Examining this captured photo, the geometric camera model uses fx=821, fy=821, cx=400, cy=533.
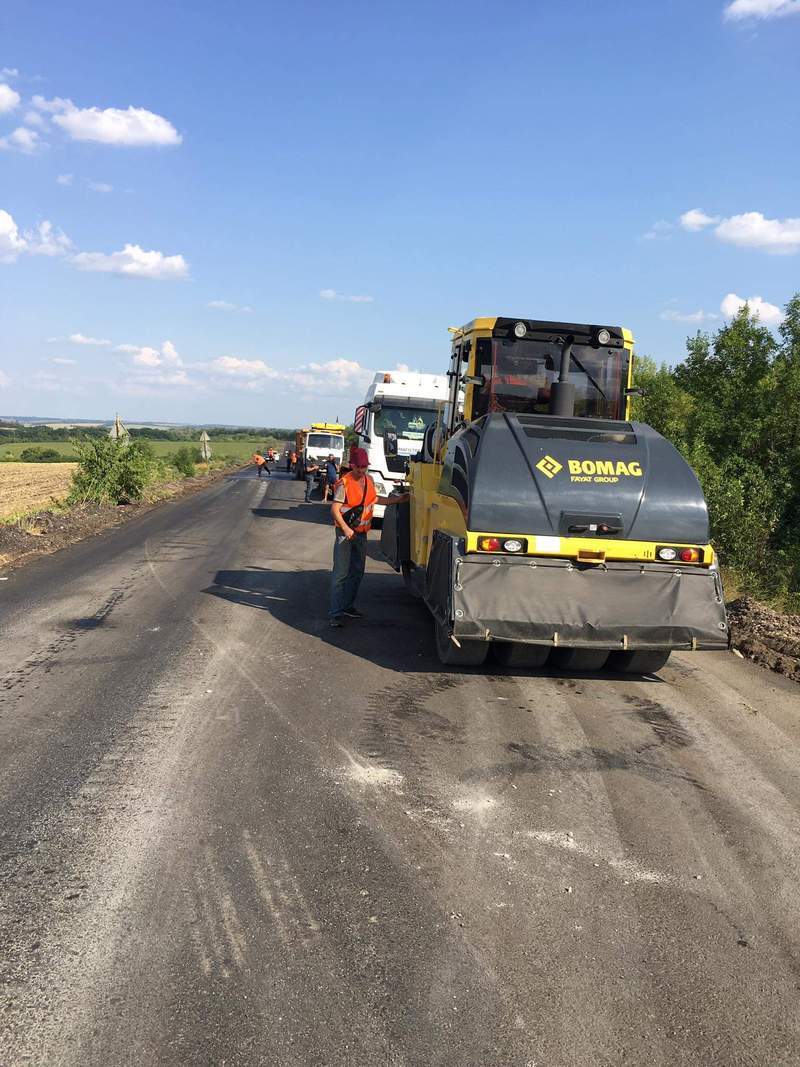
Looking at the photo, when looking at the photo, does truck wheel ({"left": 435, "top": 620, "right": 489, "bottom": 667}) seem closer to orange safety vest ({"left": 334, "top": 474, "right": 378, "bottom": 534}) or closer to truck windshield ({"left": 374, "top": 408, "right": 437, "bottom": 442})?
orange safety vest ({"left": 334, "top": 474, "right": 378, "bottom": 534})

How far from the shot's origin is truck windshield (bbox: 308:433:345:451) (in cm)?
3284

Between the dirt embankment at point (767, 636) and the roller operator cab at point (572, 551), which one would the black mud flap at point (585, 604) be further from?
the dirt embankment at point (767, 636)

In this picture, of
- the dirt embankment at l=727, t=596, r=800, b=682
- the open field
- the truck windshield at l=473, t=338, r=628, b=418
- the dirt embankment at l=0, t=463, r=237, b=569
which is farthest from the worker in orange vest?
the open field

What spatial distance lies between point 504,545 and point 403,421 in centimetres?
1146

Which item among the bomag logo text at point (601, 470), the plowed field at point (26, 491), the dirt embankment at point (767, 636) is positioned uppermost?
the bomag logo text at point (601, 470)

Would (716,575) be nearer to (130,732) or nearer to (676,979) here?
(676,979)

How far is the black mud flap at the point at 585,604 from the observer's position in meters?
5.89

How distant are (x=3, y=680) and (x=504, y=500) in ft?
13.0

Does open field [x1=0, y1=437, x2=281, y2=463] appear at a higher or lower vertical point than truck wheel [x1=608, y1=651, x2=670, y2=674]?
higher

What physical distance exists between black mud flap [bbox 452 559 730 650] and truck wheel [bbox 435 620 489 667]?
21.5 inches

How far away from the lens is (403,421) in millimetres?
17156

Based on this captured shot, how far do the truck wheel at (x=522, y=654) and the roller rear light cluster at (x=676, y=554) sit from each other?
114 centimetres

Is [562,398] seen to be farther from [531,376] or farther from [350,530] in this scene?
[350,530]

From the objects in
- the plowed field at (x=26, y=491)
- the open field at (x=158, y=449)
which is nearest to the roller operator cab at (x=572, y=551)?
the plowed field at (x=26, y=491)
